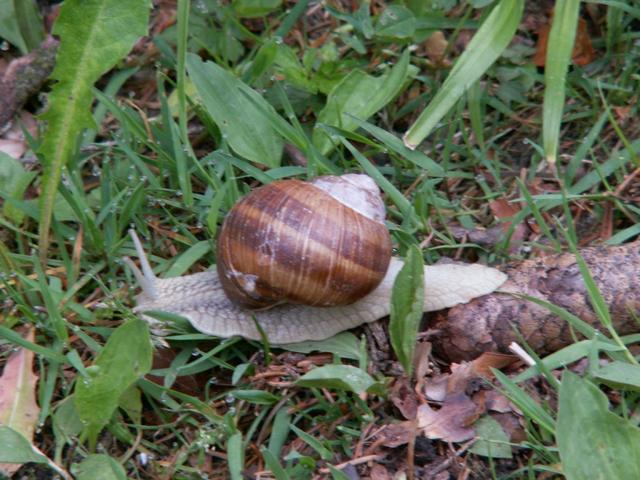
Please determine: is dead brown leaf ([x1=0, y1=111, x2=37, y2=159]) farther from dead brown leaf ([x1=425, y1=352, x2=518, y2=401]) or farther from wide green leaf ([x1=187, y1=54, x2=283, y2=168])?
dead brown leaf ([x1=425, y1=352, x2=518, y2=401])

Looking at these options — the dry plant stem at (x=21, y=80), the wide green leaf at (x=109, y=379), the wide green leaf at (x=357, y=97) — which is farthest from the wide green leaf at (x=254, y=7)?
the wide green leaf at (x=109, y=379)

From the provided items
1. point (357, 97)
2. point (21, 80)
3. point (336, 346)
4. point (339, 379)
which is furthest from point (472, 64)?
point (21, 80)

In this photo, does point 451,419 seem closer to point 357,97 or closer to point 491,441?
point 491,441

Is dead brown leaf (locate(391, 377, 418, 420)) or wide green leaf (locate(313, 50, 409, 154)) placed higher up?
wide green leaf (locate(313, 50, 409, 154))

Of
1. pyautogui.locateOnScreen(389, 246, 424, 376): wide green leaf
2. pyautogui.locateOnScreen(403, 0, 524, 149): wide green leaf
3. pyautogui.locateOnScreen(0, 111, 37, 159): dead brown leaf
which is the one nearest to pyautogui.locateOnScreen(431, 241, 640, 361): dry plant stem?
pyautogui.locateOnScreen(389, 246, 424, 376): wide green leaf

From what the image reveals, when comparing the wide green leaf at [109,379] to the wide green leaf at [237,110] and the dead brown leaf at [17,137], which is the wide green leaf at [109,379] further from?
the dead brown leaf at [17,137]
